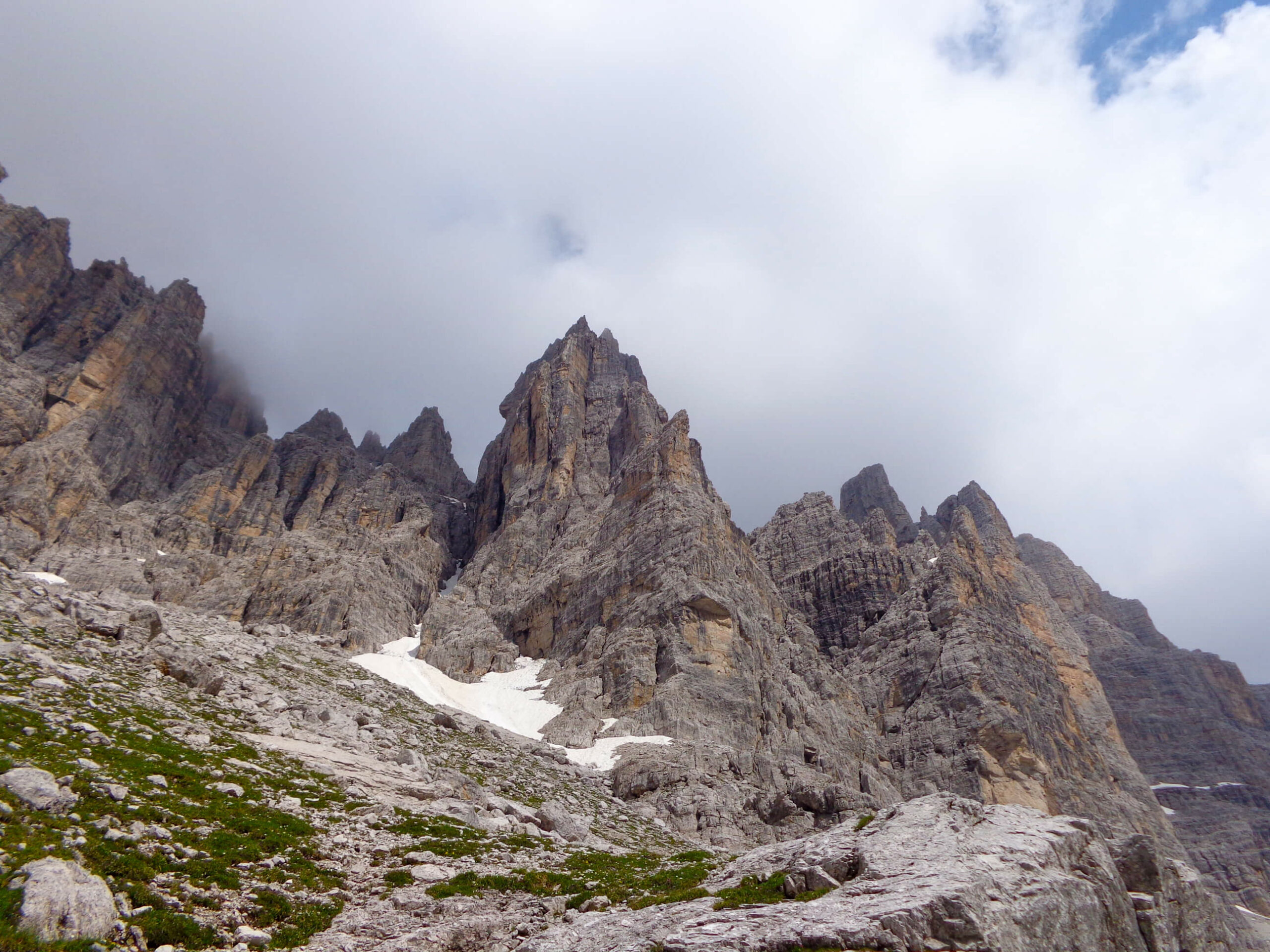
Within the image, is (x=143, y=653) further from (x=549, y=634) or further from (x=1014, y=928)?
(x=549, y=634)

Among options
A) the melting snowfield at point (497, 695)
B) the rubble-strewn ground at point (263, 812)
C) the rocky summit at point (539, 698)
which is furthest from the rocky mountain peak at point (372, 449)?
the rubble-strewn ground at point (263, 812)

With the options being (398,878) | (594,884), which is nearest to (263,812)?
(398,878)

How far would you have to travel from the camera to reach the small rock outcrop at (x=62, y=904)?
9.99 m

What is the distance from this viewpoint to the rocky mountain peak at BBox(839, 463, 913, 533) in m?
177

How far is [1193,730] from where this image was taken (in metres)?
144

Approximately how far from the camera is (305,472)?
138500 millimetres

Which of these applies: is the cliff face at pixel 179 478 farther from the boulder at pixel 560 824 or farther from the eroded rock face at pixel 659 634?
the boulder at pixel 560 824

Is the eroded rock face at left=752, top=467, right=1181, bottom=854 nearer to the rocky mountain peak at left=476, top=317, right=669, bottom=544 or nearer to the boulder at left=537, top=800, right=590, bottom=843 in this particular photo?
the rocky mountain peak at left=476, top=317, right=669, bottom=544

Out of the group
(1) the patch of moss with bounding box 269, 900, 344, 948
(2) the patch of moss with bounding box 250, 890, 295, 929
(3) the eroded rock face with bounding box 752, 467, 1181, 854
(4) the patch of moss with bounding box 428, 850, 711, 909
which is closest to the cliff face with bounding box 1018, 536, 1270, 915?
(3) the eroded rock face with bounding box 752, 467, 1181, 854

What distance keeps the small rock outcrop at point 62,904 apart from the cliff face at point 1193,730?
156 metres

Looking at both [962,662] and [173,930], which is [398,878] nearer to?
[173,930]

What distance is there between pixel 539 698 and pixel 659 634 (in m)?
14.1

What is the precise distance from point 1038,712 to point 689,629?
51359mm

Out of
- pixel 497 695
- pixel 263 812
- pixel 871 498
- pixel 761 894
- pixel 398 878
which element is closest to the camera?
pixel 761 894
